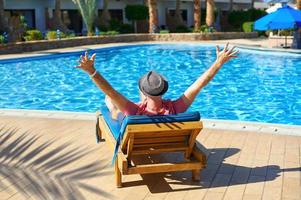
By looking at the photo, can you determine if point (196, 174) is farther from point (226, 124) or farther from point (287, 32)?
point (287, 32)

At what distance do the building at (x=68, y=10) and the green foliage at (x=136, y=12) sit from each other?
226 centimetres

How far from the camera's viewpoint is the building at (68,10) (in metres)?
33.0

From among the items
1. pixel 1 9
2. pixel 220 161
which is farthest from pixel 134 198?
pixel 1 9

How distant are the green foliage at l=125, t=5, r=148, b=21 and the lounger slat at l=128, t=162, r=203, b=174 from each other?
3411 centimetres

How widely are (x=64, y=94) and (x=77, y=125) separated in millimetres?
6170

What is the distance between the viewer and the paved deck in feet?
15.0

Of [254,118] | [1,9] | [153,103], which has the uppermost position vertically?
[1,9]

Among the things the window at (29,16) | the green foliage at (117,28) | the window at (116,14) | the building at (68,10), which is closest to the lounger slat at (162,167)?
the building at (68,10)

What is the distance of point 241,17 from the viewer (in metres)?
40.1

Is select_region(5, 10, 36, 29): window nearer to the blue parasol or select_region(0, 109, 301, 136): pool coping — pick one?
the blue parasol

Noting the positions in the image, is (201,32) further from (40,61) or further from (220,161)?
(220,161)

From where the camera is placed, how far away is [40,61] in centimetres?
2062

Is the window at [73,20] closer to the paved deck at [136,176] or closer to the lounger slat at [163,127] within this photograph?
the paved deck at [136,176]

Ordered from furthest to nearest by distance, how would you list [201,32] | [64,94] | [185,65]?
[201,32] → [185,65] → [64,94]
